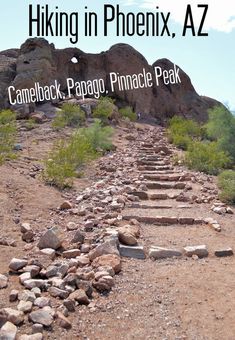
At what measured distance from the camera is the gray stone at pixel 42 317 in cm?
319

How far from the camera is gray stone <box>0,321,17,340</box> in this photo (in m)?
2.93

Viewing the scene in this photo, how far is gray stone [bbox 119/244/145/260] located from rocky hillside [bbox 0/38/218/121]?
705 inches

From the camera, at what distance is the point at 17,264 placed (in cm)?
422

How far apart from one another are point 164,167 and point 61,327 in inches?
350

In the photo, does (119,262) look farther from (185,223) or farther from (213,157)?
(213,157)

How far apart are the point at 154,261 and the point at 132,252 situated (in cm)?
29

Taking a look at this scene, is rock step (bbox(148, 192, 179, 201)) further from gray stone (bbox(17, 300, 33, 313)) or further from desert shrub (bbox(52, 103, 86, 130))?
desert shrub (bbox(52, 103, 86, 130))

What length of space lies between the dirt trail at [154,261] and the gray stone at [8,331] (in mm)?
139

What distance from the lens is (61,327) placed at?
10.5ft

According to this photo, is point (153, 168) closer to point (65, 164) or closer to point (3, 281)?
point (65, 164)

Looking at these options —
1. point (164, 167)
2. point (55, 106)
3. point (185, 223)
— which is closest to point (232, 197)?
point (185, 223)

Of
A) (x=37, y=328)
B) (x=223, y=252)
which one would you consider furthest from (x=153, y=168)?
(x=37, y=328)

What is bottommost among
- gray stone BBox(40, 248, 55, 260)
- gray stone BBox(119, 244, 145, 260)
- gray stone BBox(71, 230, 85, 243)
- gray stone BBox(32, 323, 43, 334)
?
gray stone BBox(119, 244, 145, 260)

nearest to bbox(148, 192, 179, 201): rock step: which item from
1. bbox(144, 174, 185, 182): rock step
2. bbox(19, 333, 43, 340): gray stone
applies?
bbox(144, 174, 185, 182): rock step
